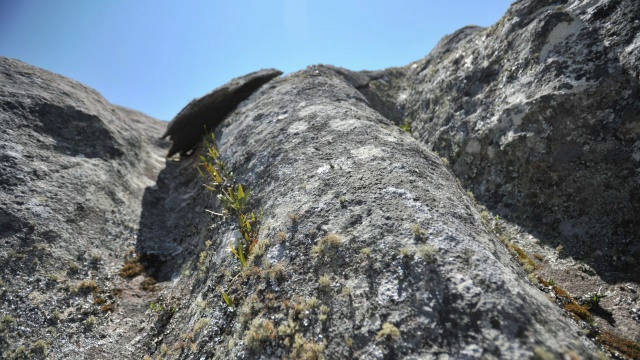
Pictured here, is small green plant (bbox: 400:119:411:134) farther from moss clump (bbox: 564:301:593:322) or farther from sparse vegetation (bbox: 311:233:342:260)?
moss clump (bbox: 564:301:593:322)

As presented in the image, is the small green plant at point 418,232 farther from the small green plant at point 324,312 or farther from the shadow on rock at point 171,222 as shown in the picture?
the shadow on rock at point 171,222

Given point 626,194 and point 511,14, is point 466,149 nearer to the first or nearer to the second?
point 626,194

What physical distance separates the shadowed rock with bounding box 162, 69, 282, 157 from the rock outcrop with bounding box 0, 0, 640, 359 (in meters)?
3.40

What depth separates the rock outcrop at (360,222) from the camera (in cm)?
580

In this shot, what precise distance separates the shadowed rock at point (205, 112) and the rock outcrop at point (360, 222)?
3.40 metres

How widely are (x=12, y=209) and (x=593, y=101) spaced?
17.4 meters

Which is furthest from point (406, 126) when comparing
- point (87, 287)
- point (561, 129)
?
point (87, 287)

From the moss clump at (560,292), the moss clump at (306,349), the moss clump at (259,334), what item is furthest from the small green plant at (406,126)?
the moss clump at (306,349)

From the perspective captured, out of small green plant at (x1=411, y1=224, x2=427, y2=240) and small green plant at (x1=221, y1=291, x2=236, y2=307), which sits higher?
small green plant at (x1=411, y1=224, x2=427, y2=240)

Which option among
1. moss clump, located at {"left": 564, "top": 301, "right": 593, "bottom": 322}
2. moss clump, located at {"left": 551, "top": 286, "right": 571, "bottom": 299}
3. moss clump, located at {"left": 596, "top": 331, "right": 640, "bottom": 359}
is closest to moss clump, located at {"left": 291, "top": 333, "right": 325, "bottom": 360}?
moss clump, located at {"left": 596, "top": 331, "right": 640, "bottom": 359}

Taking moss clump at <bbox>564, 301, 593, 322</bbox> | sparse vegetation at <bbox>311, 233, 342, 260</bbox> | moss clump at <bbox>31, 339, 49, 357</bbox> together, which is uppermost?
sparse vegetation at <bbox>311, 233, 342, 260</bbox>

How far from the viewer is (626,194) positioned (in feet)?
27.3

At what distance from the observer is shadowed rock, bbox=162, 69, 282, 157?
62.2 ft

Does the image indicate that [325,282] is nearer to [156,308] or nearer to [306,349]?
[306,349]
